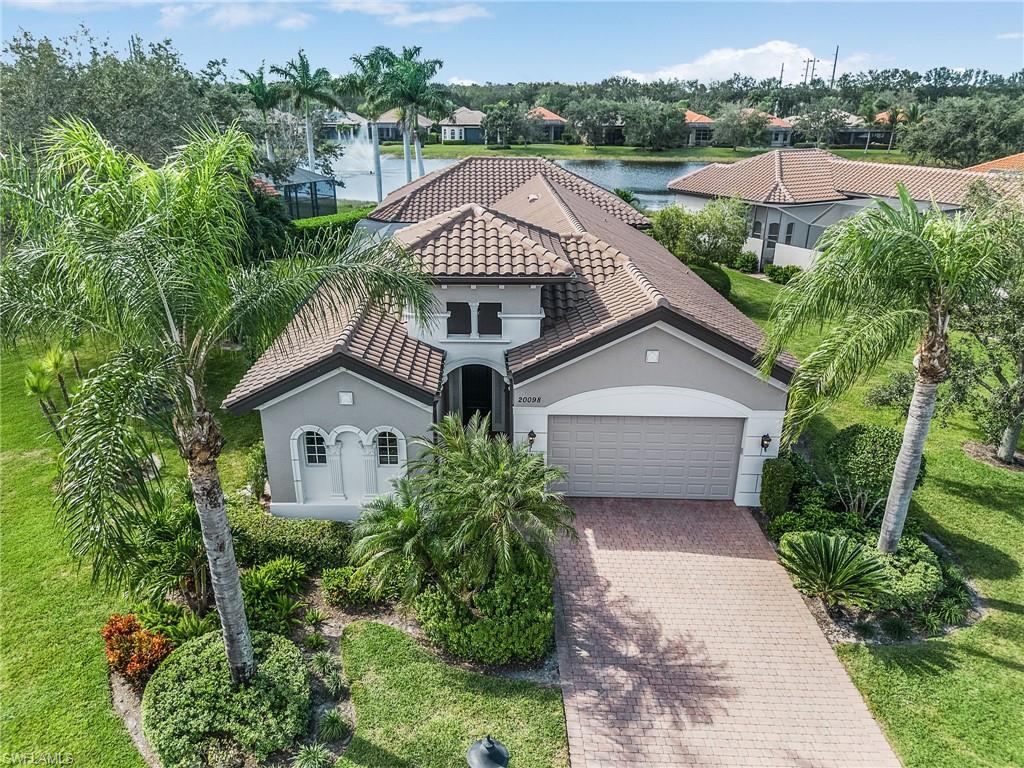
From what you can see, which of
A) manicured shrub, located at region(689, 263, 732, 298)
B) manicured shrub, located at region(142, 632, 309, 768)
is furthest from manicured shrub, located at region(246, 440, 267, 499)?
manicured shrub, located at region(689, 263, 732, 298)

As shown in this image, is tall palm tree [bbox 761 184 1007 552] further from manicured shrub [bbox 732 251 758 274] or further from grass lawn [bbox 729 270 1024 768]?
manicured shrub [bbox 732 251 758 274]

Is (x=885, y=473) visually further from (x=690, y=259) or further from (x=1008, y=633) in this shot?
(x=690, y=259)

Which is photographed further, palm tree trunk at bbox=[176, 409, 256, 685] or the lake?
the lake

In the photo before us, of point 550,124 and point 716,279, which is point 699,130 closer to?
point 550,124

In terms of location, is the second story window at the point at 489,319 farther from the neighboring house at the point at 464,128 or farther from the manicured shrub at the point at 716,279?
the neighboring house at the point at 464,128

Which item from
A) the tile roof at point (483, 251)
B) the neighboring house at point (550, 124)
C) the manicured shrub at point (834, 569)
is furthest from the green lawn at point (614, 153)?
the manicured shrub at point (834, 569)

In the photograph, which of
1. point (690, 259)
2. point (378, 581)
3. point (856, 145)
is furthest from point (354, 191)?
point (856, 145)

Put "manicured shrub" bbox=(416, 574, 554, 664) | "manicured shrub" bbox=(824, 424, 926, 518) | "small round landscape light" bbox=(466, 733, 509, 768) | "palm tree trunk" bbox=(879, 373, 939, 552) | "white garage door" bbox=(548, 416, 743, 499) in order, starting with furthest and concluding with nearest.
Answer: "white garage door" bbox=(548, 416, 743, 499) → "manicured shrub" bbox=(824, 424, 926, 518) → "palm tree trunk" bbox=(879, 373, 939, 552) → "manicured shrub" bbox=(416, 574, 554, 664) → "small round landscape light" bbox=(466, 733, 509, 768)
